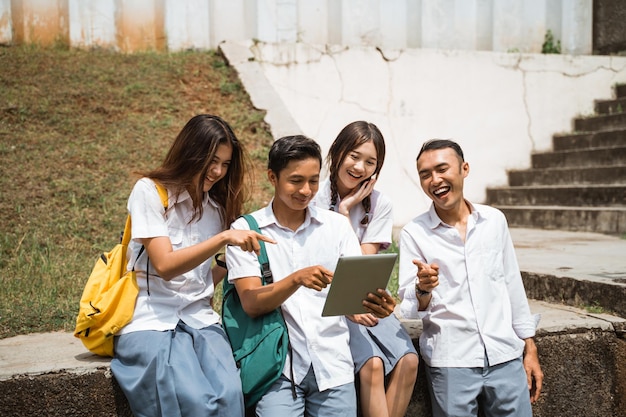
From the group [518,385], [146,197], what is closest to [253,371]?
[146,197]

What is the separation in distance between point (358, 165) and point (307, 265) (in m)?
0.64

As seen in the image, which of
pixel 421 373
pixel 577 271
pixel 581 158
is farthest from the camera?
pixel 581 158

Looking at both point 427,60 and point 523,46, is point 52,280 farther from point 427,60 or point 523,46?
point 523,46

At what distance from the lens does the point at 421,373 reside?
2523 mm

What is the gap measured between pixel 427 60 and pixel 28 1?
420 cm

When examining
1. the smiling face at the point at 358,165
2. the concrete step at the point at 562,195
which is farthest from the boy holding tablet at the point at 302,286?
the concrete step at the point at 562,195

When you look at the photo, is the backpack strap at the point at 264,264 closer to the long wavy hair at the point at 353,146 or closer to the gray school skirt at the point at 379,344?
the gray school skirt at the point at 379,344

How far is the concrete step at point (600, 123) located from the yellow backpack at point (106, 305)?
5708mm

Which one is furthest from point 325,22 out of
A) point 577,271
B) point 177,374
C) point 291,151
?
point 177,374

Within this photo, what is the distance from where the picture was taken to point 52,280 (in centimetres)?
349

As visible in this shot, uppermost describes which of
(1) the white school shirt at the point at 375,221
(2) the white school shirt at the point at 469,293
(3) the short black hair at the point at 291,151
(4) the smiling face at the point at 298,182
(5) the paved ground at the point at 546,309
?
(3) the short black hair at the point at 291,151

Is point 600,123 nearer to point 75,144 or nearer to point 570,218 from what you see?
point 570,218

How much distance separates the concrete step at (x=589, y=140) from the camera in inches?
246

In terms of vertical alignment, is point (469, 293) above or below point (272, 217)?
below
